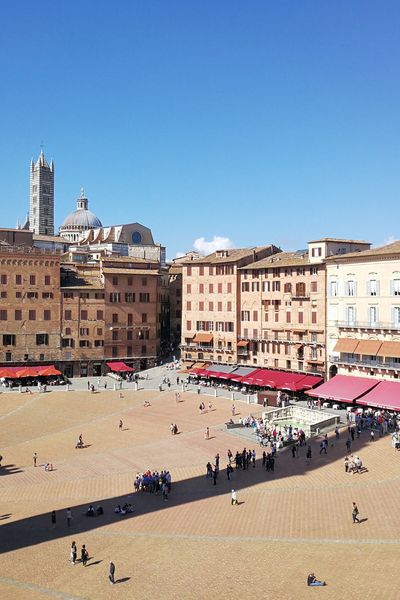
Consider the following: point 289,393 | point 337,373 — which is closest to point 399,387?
point 337,373

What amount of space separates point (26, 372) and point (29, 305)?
8.88 m

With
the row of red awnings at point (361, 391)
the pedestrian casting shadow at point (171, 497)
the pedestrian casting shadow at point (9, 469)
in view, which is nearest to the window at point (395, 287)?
the row of red awnings at point (361, 391)

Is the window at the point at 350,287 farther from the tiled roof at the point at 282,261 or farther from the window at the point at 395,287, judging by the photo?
the tiled roof at the point at 282,261

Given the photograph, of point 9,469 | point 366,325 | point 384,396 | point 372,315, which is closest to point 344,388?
point 384,396

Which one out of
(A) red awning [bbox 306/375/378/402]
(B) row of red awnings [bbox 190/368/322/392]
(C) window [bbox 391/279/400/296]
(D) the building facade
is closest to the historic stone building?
(B) row of red awnings [bbox 190/368/322/392]

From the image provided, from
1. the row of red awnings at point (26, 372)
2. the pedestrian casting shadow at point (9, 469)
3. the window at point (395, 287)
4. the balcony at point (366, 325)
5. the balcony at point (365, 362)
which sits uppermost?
the window at point (395, 287)

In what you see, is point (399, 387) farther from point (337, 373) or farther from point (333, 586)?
point (333, 586)

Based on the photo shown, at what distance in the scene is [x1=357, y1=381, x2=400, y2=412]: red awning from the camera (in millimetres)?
53406

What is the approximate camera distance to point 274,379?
67188mm

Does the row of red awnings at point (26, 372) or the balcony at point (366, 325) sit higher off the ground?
the balcony at point (366, 325)

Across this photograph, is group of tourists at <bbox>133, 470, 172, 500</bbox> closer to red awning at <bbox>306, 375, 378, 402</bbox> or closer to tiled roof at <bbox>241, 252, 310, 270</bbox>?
red awning at <bbox>306, 375, 378, 402</bbox>

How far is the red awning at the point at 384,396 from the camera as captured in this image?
175ft

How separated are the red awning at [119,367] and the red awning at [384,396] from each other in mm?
32952

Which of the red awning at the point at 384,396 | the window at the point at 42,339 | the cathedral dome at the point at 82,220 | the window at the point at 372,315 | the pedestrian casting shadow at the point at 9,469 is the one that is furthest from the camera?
the cathedral dome at the point at 82,220
